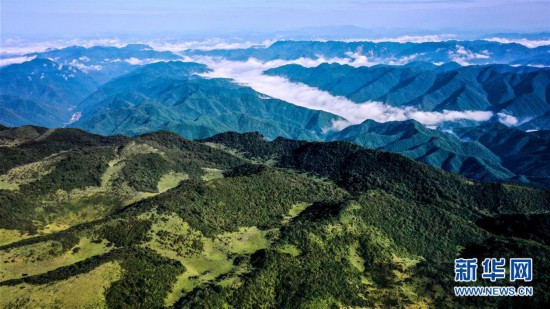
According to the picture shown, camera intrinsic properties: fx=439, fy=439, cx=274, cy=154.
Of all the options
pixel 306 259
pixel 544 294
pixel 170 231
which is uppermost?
pixel 170 231

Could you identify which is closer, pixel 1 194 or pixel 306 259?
pixel 306 259

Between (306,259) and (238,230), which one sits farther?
(238,230)

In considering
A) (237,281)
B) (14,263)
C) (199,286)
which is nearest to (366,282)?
(237,281)

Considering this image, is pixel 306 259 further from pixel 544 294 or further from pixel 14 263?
pixel 14 263

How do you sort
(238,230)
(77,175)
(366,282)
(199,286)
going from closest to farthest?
1. (199,286)
2. (366,282)
3. (238,230)
4. (77,175)

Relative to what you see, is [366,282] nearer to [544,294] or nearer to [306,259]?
[306,259]

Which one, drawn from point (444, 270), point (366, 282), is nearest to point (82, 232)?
point (366, 282)

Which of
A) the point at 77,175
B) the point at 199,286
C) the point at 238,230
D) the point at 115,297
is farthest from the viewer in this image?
the point at 77,175

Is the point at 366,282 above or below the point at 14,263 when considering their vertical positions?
below

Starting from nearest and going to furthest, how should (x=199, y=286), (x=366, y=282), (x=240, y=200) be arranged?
(x=199, y=286), (x=366, y=282), (x=240, y=200)
